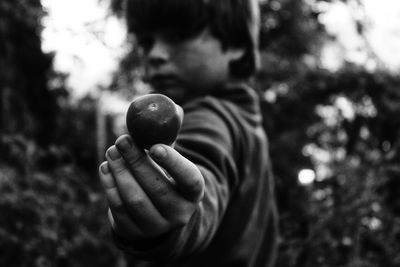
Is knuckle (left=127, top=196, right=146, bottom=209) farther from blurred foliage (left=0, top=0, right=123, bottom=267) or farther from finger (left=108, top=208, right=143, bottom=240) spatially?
blurred foliage (left=0, top=0, right=123, bottom=267)

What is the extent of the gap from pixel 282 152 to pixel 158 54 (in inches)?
73.0

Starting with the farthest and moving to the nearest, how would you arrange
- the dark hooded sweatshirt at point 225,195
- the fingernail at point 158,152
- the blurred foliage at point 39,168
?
1. the blurred foliage at point 39,168
2. the dark hooded sweatshirt at point 225,195
3. the fingernail at point 158,152

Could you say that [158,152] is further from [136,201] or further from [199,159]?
[199,159]

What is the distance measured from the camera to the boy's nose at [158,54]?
1494 millimetres

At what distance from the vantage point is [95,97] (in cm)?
Result: 523

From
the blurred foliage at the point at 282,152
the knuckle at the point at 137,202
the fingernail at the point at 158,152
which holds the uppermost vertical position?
the blurred foliage at the point at 282,152

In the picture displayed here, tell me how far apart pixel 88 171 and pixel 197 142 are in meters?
2.99

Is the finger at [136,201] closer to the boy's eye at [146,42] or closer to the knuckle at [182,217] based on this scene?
the knuckle at [182,217]

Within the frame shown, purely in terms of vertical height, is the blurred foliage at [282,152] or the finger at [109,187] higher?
the blurred foliage at [282,152]

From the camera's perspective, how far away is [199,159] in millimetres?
1187

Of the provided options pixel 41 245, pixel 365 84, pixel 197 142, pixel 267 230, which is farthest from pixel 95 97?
pixel 197 142

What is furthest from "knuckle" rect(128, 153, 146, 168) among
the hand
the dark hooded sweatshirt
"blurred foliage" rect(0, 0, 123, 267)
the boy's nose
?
"blurred foliage" rect(0, 0, 123, 267)

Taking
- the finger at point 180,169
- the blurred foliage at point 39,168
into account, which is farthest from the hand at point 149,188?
the blurred foliage at point 39,168

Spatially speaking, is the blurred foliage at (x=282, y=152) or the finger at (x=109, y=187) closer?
the finger at (x=109, y=187)
